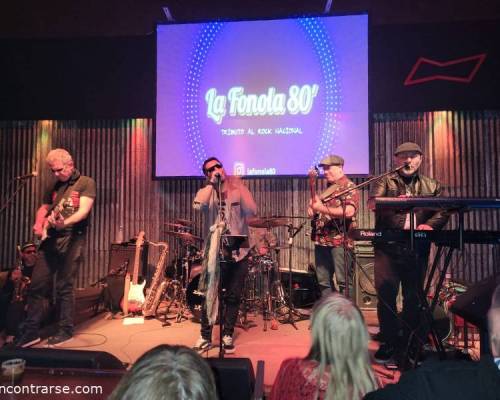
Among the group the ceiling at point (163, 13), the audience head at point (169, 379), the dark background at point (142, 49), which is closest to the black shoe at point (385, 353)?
the audience head at point (169, 379)

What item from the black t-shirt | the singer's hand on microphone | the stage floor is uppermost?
the singer's hand on microphone

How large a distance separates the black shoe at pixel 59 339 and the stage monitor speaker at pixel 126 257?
73.0 inches

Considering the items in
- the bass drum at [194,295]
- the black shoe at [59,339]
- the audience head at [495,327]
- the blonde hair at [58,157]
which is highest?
the blonde hair at [58,157]

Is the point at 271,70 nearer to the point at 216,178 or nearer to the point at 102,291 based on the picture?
the point at 216,178

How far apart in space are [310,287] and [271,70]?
3.46 metres

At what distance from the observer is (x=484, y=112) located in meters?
6.73

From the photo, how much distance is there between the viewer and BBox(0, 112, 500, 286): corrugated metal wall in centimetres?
671

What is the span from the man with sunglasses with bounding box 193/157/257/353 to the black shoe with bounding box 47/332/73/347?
57.8 inches

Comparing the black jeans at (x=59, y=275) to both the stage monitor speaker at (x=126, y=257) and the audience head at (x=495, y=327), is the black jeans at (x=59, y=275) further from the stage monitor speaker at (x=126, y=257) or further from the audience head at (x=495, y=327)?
the audience head at (x=495, y=327)

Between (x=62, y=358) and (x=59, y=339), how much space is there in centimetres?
243

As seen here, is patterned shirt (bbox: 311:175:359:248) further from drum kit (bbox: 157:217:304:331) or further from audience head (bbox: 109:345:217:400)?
audience head (bbox: 109:345:217:400)

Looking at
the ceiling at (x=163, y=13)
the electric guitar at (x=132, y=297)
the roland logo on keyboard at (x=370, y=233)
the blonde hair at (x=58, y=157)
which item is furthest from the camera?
the ceiling at (x=163, y=13)

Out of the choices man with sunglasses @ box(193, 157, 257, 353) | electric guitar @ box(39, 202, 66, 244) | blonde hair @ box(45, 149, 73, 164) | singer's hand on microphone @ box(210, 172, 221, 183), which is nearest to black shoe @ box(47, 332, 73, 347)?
electric guitar @ box(39, 202, 66, 244)

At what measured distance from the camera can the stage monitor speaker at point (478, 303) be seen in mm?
2742
